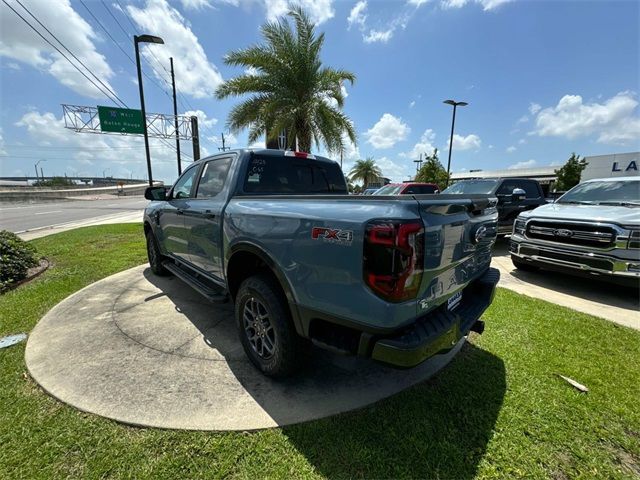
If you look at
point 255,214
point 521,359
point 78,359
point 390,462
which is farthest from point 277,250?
point 521,359

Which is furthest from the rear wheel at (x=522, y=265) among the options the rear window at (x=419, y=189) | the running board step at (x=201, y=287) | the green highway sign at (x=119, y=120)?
the green highway sign at (x=119, y=120)

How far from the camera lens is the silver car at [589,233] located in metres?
4.34

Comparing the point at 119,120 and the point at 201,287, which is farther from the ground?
the point at 119,120

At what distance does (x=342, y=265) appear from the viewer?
1.93 meters

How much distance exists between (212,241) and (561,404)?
11.1 ft

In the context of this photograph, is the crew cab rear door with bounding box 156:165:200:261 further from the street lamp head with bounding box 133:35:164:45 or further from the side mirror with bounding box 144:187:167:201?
the street lamp head with bounding box 133:35:164:45

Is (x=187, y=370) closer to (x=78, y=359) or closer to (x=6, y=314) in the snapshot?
(x=78, y=359)

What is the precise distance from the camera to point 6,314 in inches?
158

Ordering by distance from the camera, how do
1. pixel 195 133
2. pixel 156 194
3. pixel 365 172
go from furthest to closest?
pixel 365 172 < pixel 195 133 < pixel 156 194

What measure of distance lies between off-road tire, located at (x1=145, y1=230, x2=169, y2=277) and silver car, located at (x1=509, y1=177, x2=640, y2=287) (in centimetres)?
643

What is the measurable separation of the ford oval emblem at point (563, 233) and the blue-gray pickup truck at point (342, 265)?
2.90 metres

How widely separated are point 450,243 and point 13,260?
6.87 meters

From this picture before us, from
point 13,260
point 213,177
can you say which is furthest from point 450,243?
point 13,260

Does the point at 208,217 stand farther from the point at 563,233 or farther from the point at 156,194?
the point at 563,233
